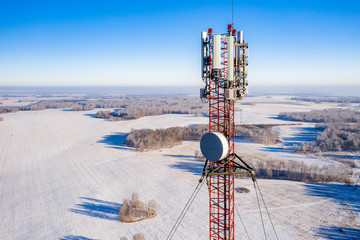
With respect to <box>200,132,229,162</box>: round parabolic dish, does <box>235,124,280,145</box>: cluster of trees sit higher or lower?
lower

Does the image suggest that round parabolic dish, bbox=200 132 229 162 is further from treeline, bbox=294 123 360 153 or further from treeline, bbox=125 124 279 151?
treeline, bbox=294 123 360 153

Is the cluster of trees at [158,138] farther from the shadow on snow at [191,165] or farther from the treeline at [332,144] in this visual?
the treeline at [332,144]

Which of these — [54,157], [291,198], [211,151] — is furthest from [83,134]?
[211,151]

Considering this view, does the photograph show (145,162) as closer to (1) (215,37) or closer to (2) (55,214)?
(2) (55,214)

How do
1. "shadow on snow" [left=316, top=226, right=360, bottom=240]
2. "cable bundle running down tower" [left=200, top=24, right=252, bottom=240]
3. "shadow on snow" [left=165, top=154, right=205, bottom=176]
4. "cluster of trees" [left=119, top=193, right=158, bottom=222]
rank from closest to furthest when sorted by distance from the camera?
"cable bundle running down tower" [left=200, top=24, right=252, bottom=240] → "shadow on snow" [left=316, top=226, right=360, bottom=240] → "cluster of trees" [left=119, top=193, right=158, bottom=222] → "shadow on snow" [left=165, top=154, right=205, bottom=176]

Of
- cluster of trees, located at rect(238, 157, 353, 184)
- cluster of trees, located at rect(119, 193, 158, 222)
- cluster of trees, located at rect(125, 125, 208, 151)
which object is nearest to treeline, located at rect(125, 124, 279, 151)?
cluster of trees, located at rect(125, 125, 208, 151)

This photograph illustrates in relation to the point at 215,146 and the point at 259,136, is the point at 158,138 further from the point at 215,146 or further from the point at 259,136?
the point at 215,146
